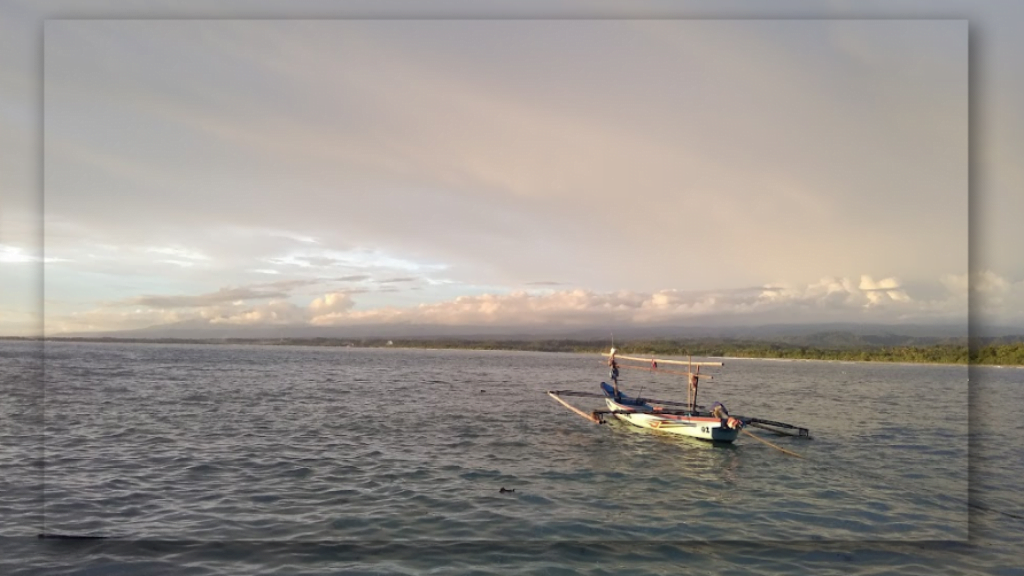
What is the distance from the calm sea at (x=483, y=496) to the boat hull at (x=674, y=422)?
376mm

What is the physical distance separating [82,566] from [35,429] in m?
13.1

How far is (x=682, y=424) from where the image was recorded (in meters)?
19.8

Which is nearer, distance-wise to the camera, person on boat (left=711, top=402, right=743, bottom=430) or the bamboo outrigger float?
person on boat (left=711, top=402, right=743, bottom=430)

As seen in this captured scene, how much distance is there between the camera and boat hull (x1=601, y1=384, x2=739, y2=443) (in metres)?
18.7

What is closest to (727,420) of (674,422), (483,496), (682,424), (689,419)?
(689,419)

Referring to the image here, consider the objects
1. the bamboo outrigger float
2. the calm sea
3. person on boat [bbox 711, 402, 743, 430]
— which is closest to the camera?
the calm sea

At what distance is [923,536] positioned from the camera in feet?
33.4

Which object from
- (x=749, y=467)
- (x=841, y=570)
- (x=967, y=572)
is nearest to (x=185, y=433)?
(x=749, y=467)

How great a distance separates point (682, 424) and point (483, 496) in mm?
9997

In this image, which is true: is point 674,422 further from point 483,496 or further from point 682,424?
point 483,496

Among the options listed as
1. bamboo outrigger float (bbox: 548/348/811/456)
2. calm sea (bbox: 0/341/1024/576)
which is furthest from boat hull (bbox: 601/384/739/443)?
calm sea (bbox: 0/341/1024/576)

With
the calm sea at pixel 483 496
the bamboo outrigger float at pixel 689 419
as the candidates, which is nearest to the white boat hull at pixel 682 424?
the bamboo outrigger float at pixel 689 419

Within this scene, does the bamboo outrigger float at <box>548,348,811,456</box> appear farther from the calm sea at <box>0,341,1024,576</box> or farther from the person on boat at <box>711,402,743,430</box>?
the calm sea at <box>0,341,1024,576</box>

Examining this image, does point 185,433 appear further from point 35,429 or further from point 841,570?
point 841,570
